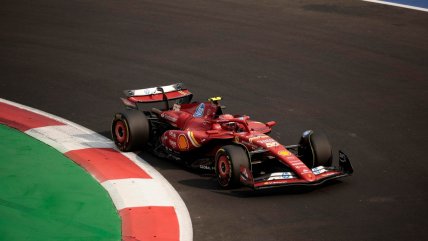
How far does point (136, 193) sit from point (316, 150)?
2373 mm

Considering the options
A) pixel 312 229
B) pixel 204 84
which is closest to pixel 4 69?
pixel 204 84

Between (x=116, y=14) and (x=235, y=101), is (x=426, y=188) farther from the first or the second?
(x=116, y=14)

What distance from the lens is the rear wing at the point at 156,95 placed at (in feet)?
41.6

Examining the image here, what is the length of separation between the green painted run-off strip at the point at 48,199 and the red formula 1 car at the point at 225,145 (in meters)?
1.19

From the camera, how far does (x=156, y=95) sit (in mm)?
12891

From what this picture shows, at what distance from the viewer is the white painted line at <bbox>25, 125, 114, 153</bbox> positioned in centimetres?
1201

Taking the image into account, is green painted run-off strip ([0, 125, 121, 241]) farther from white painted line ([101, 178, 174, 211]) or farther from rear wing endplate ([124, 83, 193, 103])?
rear wing endplate ([124, 83, 193, 103])

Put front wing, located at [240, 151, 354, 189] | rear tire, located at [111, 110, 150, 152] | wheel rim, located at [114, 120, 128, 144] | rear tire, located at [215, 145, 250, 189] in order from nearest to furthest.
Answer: front wing, located at [240, 151, 354, 189], rear tire, located at [215, 145, 250, 189], rear tire, located at [111, 110, 150, 152], wheel rim, located at [114, 120, 128, 144]

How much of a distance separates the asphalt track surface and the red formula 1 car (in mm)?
217

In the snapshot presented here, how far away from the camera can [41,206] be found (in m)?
9.85

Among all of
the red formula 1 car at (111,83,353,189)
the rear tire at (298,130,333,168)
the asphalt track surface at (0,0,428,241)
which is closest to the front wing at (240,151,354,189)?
A: the red formula 1 car at (111,83,353,189)

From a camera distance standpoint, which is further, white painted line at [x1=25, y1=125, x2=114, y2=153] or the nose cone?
white painted line at [x1=25, y1=125, x2=114, y2=153]

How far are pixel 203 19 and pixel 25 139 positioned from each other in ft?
27.4

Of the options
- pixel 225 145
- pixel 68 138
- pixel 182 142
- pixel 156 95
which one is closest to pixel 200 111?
pixel 182 142
